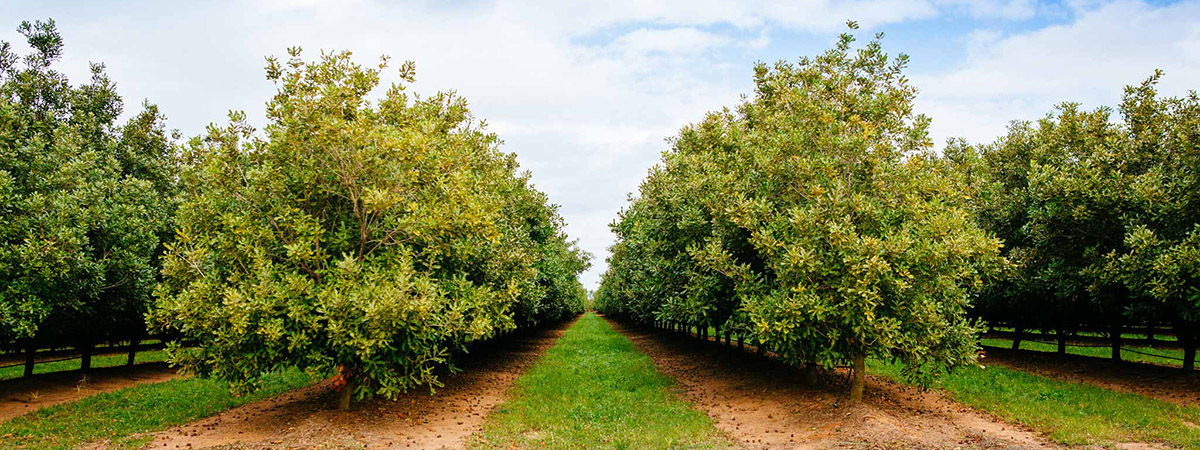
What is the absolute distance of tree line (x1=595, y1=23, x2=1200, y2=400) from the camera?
13.7m

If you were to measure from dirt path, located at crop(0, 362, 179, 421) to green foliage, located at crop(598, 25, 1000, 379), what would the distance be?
16.5 metres

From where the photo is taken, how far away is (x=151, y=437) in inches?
528

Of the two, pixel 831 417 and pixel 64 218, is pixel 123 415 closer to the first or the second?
pixel 64 218

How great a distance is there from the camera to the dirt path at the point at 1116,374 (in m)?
18.0

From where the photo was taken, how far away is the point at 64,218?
17328 mm

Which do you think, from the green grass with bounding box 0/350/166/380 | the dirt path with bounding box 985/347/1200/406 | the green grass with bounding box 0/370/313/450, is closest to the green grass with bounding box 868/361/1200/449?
the dirt path with bounding box 985/347/1200/406

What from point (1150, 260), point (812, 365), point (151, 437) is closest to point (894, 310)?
point (812, 365)

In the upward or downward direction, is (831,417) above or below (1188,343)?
below

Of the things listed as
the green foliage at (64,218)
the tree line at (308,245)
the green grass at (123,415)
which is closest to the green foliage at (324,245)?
the tree line at (308,245)

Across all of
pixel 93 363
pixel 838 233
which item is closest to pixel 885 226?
pixel 838 233

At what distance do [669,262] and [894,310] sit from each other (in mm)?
6666

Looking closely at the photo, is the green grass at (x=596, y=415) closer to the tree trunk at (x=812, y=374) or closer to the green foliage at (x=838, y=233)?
the green foliage at (x=838, y=233)

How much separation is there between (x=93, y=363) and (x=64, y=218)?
2181 centimetres

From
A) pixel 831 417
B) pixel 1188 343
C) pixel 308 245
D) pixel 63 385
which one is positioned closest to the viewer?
pixel 308 245
